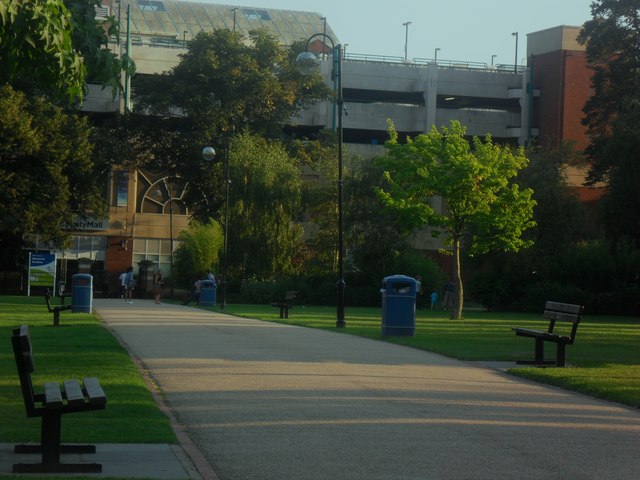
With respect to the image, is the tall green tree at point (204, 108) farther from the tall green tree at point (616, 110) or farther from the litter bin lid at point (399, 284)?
the litter bin lid at point (399, 284)

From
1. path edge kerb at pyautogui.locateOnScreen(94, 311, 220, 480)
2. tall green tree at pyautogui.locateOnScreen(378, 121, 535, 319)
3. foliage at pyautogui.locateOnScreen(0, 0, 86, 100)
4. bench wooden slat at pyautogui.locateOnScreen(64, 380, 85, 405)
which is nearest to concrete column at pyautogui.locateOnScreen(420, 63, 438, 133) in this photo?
tall green tree at pyautogui.locateOnScreen(378, 121, 535, 319)

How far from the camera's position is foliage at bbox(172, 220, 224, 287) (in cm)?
6700

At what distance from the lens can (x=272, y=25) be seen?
358 feet

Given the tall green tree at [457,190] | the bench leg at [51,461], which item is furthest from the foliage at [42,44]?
the tall green tree at [457,190]

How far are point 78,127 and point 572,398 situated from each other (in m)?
44.4

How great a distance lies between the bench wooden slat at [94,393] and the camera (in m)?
8.34

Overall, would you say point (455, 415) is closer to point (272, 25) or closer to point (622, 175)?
point (622, 175)

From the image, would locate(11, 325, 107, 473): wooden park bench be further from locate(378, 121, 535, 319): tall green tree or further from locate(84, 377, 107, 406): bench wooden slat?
locate(378, 121, 535, 319): tall green tree

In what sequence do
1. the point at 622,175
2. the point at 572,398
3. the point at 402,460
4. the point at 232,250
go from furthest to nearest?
the point at 232,250 → the point at 622,175 → the point at 572,398 → the point at 402,460

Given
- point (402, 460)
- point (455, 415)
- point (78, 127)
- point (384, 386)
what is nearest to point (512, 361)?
point (384, 386)

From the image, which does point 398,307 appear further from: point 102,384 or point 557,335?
point 102,384

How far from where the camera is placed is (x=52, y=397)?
849cm

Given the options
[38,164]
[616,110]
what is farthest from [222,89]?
[616,110]

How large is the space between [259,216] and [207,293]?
883 cm
